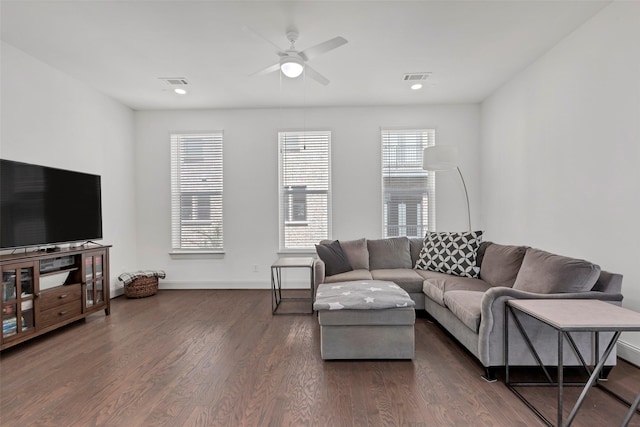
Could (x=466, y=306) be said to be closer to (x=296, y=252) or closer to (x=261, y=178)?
(x=296, y=252)

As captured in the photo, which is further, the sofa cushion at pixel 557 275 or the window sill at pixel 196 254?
the window sill at pixel 196 254

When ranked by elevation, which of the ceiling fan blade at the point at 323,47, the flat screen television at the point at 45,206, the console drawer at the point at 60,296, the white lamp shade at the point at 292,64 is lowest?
the console drawer at the point at 60,296

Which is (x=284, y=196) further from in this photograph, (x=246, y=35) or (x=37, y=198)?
(x=37, y=198)

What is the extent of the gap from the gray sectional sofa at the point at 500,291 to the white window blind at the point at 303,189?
4.04 feet

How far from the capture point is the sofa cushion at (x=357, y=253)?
4172mm

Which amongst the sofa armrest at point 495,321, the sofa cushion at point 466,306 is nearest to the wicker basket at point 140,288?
the sofa cushion at point 466,306

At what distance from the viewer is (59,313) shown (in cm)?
315

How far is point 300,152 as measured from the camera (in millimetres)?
5039

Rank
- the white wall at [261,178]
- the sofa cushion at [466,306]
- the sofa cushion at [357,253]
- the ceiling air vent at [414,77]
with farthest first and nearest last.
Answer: the white wall at [261,178]
the sofa cushion at [357,253]
the ceiling air vent at [414,77]
the sofa cushion at [466,306]

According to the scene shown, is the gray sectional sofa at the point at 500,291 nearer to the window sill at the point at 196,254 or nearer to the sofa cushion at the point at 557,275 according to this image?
the sofa cushion at the point at 557,275

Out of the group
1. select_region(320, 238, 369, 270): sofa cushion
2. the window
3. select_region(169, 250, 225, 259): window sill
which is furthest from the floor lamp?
select_region(169, 250, 225, 259): window sill

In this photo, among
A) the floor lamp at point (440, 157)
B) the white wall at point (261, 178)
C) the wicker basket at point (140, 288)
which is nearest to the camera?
the floor lamp at point (440, 157)

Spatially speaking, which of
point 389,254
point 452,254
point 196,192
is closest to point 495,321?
point 452,254

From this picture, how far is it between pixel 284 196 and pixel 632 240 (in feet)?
13.3
